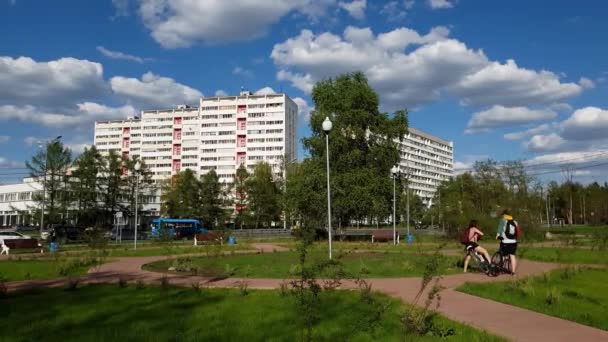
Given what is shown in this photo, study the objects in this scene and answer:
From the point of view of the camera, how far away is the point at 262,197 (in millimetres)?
79500

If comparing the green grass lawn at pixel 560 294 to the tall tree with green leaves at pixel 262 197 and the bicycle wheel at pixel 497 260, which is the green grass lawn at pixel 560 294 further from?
the tall tree with green leaves at pixel 262 197

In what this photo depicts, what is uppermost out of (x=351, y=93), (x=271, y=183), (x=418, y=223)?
(x=351, y=93)

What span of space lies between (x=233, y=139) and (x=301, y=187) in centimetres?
8406

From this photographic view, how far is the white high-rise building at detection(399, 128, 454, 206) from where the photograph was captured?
15762 centimetres

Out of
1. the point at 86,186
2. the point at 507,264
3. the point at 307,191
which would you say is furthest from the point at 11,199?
the point at 507,264

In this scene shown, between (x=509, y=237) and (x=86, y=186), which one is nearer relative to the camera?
(x=509, y=237)

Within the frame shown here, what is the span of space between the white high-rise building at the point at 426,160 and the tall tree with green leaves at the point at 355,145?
110 metres

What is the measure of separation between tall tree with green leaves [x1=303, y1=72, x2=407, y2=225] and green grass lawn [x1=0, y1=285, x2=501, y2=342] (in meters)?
28.7

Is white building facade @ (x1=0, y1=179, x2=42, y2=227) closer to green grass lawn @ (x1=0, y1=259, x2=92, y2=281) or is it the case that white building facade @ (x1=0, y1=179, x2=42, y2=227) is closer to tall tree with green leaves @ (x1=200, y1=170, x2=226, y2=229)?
tall tree with green leaves @ (x1=200, y1=170, x2=226, y2=229)

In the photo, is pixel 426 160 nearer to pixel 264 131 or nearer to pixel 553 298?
pixel 264 131

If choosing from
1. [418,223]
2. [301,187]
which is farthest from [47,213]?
[418,223]

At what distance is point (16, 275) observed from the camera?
15688 mm

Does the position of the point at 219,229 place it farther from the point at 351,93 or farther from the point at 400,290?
the point at 351,93

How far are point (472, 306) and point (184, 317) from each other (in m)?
5.11
